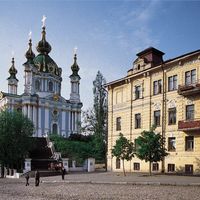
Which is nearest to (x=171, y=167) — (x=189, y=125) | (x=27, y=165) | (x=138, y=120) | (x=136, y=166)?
(x=136, y=166)

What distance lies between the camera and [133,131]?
1590 inches

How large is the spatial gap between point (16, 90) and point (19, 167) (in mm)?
50269

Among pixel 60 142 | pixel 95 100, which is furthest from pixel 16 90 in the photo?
pixel 60 142

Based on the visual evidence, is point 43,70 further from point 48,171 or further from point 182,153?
point 182,153

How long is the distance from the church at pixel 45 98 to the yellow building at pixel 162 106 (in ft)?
111

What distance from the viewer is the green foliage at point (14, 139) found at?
4138 centimetres

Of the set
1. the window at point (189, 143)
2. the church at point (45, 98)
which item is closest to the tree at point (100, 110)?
the church at point (45, 98)

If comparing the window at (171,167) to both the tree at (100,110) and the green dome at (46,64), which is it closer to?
the tree at (100,110)

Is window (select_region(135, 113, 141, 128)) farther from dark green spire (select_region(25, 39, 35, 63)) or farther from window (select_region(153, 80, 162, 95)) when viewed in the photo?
dark green spire (select_region(25, 39, 35, 63))

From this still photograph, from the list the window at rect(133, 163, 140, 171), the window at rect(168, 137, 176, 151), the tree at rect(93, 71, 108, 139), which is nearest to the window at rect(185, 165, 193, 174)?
the window at rect(168, 137, 176, 151)

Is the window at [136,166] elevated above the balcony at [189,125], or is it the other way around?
the balcony at [189,125]

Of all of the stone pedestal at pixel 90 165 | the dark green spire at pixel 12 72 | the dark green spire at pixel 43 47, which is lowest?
the stone pedestal at pixel 90 165

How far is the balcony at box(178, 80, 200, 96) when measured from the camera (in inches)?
1261

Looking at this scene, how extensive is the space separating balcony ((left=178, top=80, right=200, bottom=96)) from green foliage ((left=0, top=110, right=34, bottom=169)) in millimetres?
18811
